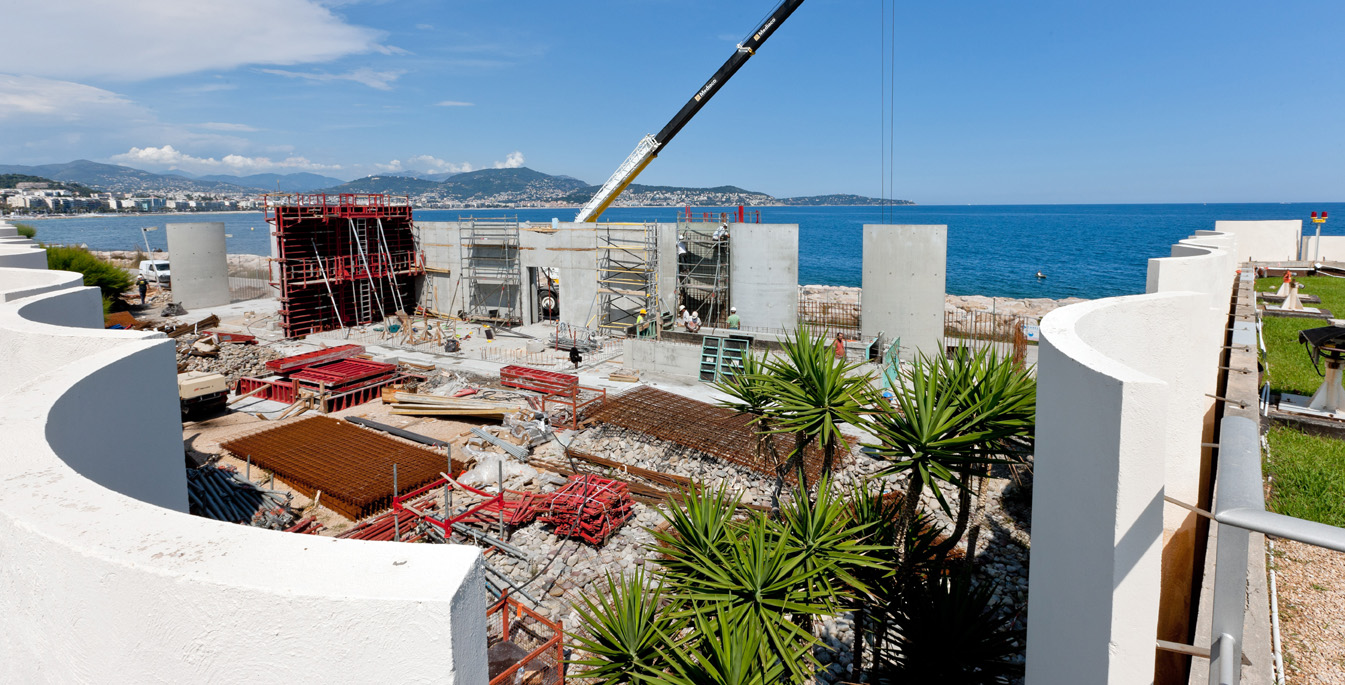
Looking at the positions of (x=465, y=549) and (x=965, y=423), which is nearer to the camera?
(x=465, y=549)

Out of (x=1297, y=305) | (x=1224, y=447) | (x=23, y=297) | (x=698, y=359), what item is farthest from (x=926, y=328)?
(x=23, y=297)

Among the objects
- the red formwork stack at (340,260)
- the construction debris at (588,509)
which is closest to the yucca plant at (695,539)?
the construction debris at (588,509)

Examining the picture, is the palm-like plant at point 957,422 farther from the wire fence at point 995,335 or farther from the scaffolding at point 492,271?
the scaffolding at point 492,271

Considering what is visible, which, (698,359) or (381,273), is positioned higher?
(381,273)

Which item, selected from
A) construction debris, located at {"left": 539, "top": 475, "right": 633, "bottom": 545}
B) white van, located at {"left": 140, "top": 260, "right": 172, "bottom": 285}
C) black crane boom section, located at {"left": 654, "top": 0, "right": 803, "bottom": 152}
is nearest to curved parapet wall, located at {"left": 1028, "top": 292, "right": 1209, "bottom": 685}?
construction debris, located at {"left": 539, "top": 475, "right": 633, "bottom": 545}

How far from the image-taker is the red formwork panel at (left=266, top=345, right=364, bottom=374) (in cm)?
2247

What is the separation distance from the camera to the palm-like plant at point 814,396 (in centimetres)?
789

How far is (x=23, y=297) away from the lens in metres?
7.01

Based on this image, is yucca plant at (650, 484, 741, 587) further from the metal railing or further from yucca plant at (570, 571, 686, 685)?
the metal railing

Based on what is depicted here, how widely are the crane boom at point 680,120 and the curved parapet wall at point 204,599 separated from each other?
29.6 meters

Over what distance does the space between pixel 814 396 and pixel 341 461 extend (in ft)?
39.5

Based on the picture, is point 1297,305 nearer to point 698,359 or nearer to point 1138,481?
point 698,359

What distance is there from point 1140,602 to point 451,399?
1895cm

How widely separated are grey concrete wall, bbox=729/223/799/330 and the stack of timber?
1026 centimetres
